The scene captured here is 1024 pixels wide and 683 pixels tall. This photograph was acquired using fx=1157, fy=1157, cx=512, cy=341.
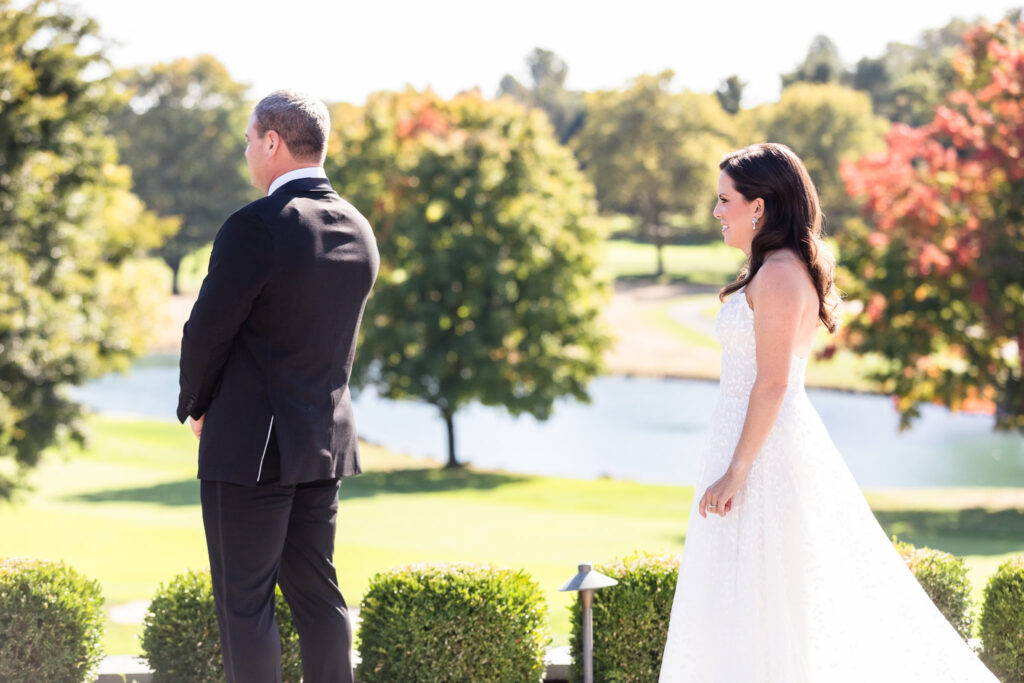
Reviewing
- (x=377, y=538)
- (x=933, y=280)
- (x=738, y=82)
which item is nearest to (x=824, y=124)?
(x=738, y=82)

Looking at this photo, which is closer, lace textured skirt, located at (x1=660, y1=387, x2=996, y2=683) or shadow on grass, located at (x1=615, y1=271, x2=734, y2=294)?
lace textured skirt, located at (x1=660, y1=387, x2=996, y2=683)

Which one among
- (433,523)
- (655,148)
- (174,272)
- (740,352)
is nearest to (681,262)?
(655,148)

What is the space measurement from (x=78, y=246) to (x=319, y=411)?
14203 millimetres

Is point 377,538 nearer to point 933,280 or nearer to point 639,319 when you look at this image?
point 933,280

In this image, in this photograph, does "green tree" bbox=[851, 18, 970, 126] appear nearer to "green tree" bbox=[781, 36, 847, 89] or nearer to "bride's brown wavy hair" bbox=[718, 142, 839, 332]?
"green tree" bbox=[781, 36, 847, 89]

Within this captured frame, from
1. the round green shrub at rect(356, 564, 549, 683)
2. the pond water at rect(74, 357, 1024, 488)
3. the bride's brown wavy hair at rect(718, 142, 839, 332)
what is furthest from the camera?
the pond water at rect(74, 357, 1024, 488)

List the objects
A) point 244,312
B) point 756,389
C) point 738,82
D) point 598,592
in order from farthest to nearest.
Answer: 1. point 738,82
2. point 598,592
3. point 756,389
4. point 244,312

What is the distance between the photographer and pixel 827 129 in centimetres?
6819

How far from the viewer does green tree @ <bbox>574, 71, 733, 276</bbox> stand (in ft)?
218

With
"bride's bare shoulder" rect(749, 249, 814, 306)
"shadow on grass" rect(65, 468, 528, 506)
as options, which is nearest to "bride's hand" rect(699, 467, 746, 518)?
"bride's bare shoulder" rect(749, 249, 814, 306)

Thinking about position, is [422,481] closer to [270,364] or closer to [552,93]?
[270,364]

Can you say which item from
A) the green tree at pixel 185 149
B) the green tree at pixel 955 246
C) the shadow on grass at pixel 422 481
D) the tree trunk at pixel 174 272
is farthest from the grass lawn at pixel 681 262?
the green tree at pixel 955 246

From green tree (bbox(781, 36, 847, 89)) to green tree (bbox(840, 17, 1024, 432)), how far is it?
213ft

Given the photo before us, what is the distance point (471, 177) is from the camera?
23500mm
